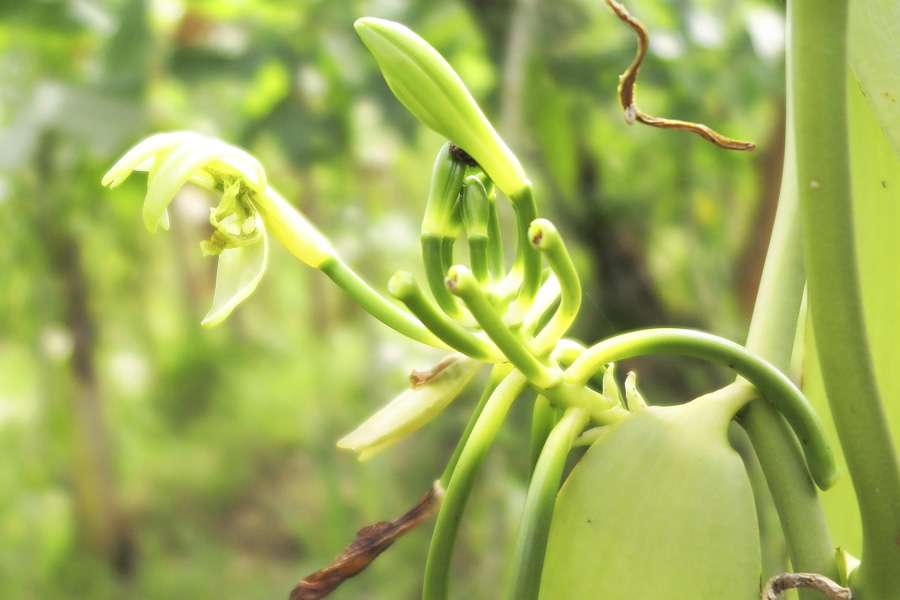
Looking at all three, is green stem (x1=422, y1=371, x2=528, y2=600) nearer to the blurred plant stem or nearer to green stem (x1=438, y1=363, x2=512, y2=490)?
green stem (x1=438, y1=363, x2=512, y2=490)

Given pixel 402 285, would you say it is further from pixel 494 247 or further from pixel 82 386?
pixel 82 386

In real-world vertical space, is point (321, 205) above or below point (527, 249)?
below

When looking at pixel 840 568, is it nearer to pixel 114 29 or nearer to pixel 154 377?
pixel 114 29

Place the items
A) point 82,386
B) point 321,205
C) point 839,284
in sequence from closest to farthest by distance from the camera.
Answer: point 839,284, point 82,386, point 321,205

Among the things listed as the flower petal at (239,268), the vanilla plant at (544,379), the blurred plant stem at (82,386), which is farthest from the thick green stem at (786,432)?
the blurred plant stem at (82,386)

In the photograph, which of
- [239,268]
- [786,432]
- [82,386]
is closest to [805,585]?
[786,432]

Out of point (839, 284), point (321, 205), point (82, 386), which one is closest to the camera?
point (839, 284)

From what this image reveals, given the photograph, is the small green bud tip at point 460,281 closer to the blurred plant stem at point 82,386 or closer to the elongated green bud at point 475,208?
the elongated green bud at point 475,208
